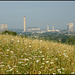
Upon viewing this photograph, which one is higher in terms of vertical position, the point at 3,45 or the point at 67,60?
the point at 3,45

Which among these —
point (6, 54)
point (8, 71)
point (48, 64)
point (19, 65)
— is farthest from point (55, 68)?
point (6, 54)

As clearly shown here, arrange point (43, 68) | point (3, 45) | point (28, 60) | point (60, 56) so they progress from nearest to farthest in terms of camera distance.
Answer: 1. point (43, 68)
2. point (28, 60)
3. point (60, 56)
4. point (3, 45)

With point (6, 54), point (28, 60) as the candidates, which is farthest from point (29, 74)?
point (6, 54)

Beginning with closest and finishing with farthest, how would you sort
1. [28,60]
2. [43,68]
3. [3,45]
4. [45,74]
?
[45,74] → [43,68] → [28,60] → [3,45]

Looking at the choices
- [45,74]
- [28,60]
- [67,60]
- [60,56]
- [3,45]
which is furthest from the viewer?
[3,45]

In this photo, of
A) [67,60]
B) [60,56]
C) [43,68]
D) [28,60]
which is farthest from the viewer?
[60,56]

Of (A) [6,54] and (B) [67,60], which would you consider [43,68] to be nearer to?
(B) [67,60]

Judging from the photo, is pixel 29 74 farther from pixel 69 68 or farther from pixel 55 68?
pixel 69 68

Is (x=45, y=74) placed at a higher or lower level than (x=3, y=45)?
lower

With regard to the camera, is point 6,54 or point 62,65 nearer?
point 62,65
